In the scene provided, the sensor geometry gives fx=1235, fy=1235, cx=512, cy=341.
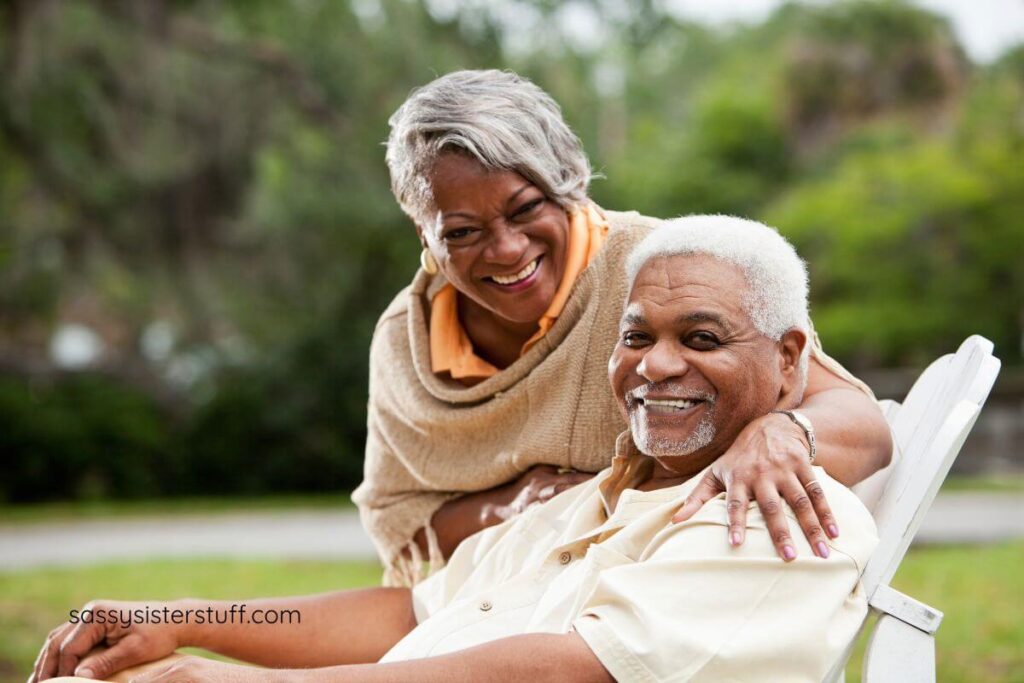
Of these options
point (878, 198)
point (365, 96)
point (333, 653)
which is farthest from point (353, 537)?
point (333, 653)

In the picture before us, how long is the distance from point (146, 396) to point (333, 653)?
12955 millimetres

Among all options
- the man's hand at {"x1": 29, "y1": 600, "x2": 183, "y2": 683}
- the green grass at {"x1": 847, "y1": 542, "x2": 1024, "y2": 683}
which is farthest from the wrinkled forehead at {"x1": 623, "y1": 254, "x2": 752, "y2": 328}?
the green grass at {"x1": 847, "y1": 542, "x2": 1024, "y2": 683}

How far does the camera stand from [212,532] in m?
11.2

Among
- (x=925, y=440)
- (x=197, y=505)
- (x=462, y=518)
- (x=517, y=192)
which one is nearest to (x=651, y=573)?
(x=925, y=440)

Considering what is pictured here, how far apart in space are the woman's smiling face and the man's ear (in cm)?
63

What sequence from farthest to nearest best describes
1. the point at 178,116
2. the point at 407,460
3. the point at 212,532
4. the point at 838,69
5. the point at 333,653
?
the point at 838,69 < the point at 178,116 < the point at 212,532 < the point at 407,460 < the point at 333,653

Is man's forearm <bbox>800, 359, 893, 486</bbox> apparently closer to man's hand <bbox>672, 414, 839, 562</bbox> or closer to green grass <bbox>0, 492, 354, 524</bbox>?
man's hand <bbox>672, 414, 839, 562</bbox>

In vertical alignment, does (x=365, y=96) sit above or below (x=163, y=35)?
below

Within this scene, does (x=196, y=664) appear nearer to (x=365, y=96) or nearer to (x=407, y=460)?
(x=407, y=460)

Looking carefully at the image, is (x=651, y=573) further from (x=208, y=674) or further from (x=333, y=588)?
(x=333, y=588)

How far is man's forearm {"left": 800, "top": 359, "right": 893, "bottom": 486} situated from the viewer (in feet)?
6.94

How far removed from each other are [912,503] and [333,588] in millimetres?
5819

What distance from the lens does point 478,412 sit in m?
2.78

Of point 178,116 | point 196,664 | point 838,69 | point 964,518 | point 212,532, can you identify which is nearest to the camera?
point 196,664
